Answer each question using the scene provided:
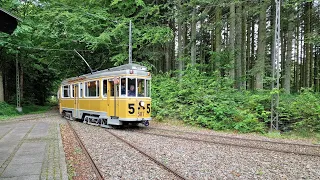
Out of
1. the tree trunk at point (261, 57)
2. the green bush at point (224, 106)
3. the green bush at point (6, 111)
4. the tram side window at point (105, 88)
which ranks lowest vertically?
the green bush at point (6, 111)

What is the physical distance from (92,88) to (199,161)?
316 inches

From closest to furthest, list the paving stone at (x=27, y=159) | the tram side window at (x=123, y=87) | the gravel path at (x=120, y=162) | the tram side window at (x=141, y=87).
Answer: the gravel path at (x=120, y=162), the paving stone at (x=27, y=159), the tram side window at (x=123, y=87), the tram side window at (x=141, y=87)

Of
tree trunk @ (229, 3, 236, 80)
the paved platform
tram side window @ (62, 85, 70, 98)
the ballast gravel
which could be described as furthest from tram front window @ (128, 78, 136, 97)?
tram side window @ (62, 85, 70, 98)

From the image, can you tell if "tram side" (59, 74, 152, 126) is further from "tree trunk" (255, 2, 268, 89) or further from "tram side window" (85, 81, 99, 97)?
"tree trunk" (255, 2, 268, 89)

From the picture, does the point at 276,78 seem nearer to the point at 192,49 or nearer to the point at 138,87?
the point at 138,87

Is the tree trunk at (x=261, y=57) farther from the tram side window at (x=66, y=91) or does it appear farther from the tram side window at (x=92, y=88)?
the tram side window at (x=66, y=91)

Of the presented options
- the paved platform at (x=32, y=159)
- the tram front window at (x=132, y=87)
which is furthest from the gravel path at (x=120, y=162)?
the tram front window at (x=132, y=87)

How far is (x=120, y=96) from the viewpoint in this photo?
10375mm

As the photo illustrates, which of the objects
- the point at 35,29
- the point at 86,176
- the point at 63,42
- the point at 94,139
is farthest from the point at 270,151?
the point at 35,29

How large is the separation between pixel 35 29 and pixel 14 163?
57.8ft

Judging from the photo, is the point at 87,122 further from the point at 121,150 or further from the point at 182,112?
the point at 121,150

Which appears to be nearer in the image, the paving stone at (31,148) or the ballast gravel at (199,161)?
the ballast gravel at (199,161)

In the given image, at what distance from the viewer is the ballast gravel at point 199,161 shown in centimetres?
491

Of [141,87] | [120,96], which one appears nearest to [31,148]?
[120,96]
